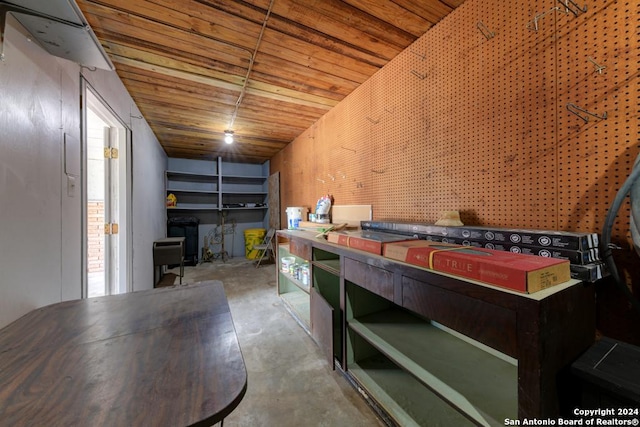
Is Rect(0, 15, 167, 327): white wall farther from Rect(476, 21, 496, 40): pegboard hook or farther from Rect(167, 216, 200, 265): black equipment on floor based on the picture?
Rect(167, 216, 200, 265): black equipment on floor

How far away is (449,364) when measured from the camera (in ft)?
4.32

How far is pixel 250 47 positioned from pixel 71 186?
1.62m

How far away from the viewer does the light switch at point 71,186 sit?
4.60 feet

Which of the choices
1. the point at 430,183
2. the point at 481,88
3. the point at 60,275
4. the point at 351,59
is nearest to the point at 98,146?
the point at 60,275

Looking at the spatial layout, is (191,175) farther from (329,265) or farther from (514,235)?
(514,235)

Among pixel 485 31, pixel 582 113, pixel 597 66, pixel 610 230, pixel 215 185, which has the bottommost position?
pixel 610 230

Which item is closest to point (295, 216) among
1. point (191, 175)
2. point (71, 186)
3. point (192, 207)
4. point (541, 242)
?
point (71, 186)

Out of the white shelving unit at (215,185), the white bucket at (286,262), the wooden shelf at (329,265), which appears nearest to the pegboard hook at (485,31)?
the wooden shelf at (329,265)

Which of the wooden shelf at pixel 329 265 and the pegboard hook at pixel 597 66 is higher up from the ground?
the pegboard hook at pixel 597 66

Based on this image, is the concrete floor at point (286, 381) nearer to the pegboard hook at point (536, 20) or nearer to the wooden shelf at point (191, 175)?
the pegboard hook at point (536, 20)

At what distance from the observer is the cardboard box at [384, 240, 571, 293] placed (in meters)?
0.78

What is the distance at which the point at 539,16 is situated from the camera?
1.20 meters

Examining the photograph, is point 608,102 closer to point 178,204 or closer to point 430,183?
point 430,183

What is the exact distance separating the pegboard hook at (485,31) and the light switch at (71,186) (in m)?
2.66
